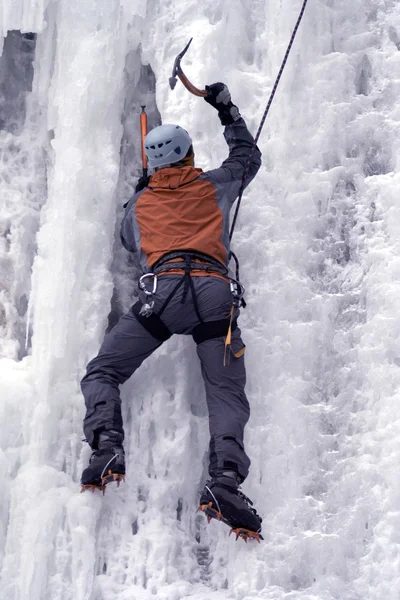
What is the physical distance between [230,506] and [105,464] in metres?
0.65

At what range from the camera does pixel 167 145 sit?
183 inches

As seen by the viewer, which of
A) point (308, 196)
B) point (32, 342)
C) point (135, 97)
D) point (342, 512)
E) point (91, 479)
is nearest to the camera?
point (91, 479)

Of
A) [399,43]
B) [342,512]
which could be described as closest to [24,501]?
[342,512]

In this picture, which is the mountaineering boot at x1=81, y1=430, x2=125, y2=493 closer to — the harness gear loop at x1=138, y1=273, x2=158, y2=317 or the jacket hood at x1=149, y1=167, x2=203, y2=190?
the harness gear loop at x1=138, y1=273, x2=158, y2=317

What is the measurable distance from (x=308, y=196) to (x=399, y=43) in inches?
47.4

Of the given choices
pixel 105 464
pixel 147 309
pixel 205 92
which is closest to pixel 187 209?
pixel 147 309

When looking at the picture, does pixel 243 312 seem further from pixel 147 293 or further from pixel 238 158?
pixel 238 158

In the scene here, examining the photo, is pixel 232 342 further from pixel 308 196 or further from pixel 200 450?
pixel 308 196

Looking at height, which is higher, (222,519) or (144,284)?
(144,284)

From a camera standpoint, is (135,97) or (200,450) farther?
(135,97)

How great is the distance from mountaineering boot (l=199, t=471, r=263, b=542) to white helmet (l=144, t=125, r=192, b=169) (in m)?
1.73

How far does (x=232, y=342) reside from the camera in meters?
4.44

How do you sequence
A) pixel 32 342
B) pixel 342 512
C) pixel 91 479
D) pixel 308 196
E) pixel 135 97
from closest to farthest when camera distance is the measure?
pixel 91 479 → pixel 342 512 → pixel 32 342 → pixel 308 196 → pixel 135 97

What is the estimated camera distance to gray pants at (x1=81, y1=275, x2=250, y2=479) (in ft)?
14.0
